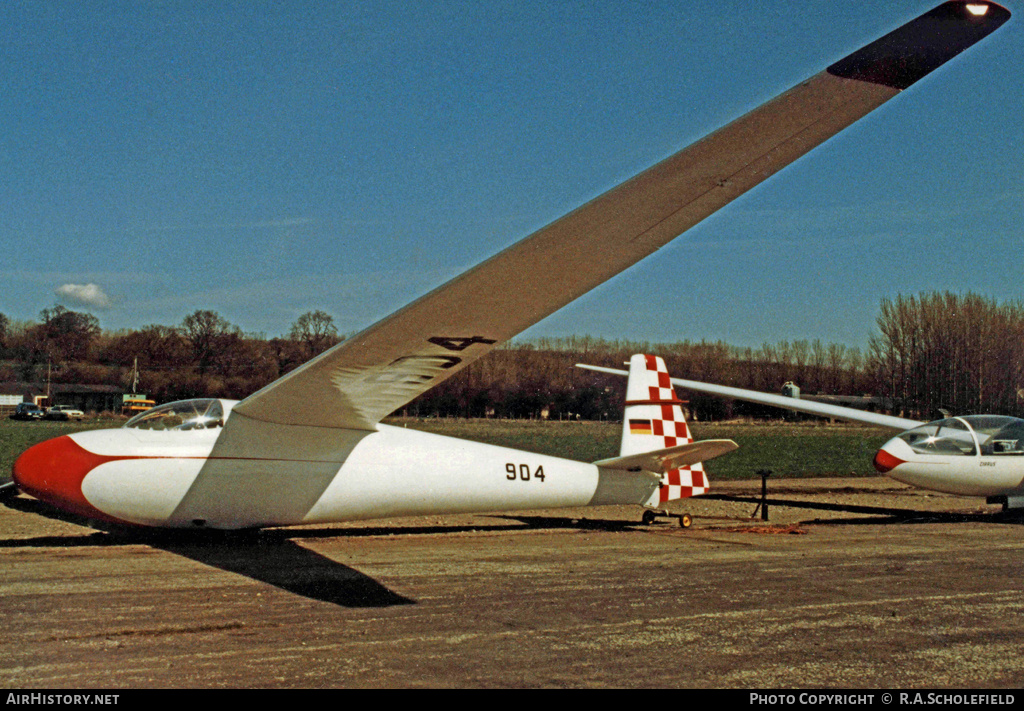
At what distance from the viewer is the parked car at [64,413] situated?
2633 inches

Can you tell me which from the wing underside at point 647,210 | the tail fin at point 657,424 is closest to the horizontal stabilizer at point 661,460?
the tail fin at point 657,424

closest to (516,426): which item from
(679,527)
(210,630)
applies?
(679,527)

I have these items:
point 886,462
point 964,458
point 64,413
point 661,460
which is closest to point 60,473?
point 661,460

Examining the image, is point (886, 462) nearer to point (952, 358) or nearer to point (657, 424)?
point (657, 424)

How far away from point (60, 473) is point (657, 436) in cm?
785

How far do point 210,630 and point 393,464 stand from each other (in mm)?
4127

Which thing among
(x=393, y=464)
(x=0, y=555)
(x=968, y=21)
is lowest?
(x=0, y=555)

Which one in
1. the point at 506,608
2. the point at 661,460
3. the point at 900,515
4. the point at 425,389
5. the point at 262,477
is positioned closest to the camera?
the point at 506,608

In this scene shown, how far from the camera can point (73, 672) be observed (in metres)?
4.41

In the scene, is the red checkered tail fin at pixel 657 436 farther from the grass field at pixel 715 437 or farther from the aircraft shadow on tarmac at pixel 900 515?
the grass field at pixel 715 437

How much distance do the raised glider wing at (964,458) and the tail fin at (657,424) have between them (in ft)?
3.09

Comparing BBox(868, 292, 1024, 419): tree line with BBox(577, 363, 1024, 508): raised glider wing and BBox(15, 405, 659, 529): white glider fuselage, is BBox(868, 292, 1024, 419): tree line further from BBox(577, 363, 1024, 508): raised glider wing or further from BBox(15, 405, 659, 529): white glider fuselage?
BBox(15, 405, 659, 529): white glider fuselage

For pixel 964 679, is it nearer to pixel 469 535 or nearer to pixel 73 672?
pixel 73 672

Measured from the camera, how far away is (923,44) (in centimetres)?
342
